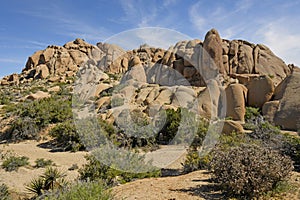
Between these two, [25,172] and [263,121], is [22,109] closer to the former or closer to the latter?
[25,172]

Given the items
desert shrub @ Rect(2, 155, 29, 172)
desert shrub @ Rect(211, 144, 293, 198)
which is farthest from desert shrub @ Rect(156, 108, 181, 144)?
desert shrub @ Rect(211, 144, 293, 198)

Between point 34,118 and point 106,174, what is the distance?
38.1ft

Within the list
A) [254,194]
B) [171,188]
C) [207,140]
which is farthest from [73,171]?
[254,194]

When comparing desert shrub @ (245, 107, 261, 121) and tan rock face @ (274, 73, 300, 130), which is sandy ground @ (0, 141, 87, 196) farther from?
tan rock face @ (274, 73, 300, 130)

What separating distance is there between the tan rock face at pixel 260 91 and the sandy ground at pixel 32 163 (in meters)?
14.5

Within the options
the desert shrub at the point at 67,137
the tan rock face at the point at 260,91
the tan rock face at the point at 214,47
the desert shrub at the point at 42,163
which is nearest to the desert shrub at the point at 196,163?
the desert shrub at the point at 42,163

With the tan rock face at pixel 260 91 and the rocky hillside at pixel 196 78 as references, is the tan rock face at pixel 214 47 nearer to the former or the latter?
the rocky hillside at pixel 196 78

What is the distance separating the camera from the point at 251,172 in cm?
562

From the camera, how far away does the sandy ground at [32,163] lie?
8.88 m

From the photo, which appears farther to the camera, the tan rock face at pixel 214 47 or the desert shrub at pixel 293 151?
the tan rock face at pixel 214 47

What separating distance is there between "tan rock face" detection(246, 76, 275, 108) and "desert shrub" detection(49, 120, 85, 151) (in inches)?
554

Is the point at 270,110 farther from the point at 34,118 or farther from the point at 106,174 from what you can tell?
the point at 34,118

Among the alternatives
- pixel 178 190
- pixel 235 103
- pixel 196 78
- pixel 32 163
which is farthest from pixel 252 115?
pixel 32 163

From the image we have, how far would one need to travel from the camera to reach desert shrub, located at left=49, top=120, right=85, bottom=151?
1367 centimetres
